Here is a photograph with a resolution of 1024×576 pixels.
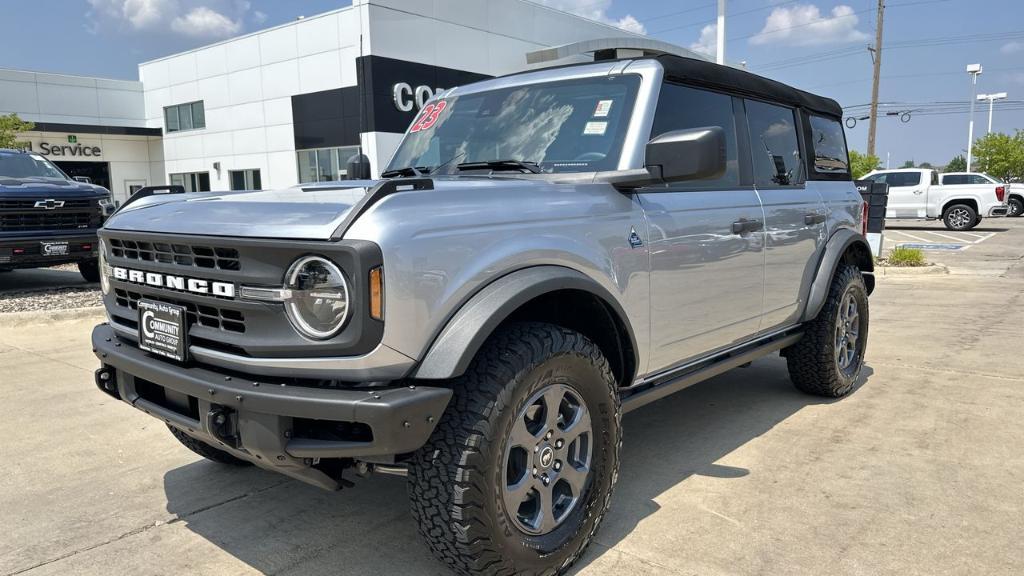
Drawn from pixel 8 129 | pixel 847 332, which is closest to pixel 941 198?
pixel 847 332

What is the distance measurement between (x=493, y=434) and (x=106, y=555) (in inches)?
69.2

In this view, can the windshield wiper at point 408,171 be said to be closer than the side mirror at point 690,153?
No

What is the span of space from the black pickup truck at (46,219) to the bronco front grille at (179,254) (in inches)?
299

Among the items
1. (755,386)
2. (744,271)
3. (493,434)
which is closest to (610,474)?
(493,434)

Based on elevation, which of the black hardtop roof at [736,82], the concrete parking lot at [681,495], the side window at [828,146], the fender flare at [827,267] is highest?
the black hardtop roof at [736,82]

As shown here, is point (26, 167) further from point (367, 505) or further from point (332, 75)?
point (332, 75)

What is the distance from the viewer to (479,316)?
2312 millimetres

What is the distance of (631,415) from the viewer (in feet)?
15.4

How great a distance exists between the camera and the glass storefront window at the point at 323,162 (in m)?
24.0

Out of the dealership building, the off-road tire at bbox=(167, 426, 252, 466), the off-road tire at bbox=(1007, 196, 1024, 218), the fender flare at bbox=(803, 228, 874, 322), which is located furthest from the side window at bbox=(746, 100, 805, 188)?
the off-road tire at bbox=(1007, 196, 1024, 218)

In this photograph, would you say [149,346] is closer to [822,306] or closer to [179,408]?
[179,408]

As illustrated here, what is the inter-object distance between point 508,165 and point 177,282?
4.74 feet

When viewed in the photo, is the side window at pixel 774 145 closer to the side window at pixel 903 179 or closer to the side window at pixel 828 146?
the side window at pixel 828 146

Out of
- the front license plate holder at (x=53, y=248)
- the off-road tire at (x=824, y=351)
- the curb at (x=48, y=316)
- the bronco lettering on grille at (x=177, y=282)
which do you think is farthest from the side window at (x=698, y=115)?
the front license plate holder at (x=53, y=248)
